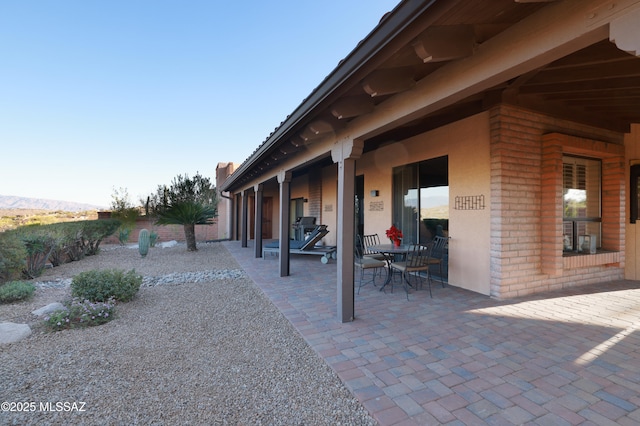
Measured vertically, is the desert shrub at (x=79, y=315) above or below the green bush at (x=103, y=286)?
below

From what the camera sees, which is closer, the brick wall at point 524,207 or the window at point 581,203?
the brick wall at point 524,207

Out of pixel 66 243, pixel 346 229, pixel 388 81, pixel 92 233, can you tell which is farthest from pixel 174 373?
pixel 92 233

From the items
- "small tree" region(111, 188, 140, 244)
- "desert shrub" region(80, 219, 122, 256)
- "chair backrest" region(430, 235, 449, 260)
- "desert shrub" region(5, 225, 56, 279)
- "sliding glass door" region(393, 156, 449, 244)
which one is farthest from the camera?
"small tree" region(111, 188, 140, 244)

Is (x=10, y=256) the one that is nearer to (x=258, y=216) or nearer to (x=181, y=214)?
(x=258, y=216)

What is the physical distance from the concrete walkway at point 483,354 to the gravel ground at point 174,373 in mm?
282

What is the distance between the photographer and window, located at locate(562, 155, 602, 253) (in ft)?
16.8

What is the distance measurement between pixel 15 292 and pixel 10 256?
41.4 inches

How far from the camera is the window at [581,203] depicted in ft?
16.8

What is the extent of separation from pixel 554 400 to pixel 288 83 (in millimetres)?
14743

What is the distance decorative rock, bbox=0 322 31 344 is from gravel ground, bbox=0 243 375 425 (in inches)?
3.2

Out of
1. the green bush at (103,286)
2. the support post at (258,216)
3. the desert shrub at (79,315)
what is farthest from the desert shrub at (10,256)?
the support post at (258,216)

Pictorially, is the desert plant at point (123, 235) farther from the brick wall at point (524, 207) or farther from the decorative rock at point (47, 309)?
the brick wall at point (524, 207)

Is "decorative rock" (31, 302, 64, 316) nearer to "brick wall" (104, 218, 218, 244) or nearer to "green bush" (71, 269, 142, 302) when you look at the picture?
"green bush" (71, 269, 142, 302)

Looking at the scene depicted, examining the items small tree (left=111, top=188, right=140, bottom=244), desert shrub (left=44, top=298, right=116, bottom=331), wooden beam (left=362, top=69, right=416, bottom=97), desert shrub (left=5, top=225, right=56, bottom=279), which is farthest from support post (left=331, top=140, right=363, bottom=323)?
small tree (left=111, top=188, right=140, bottom=244)
